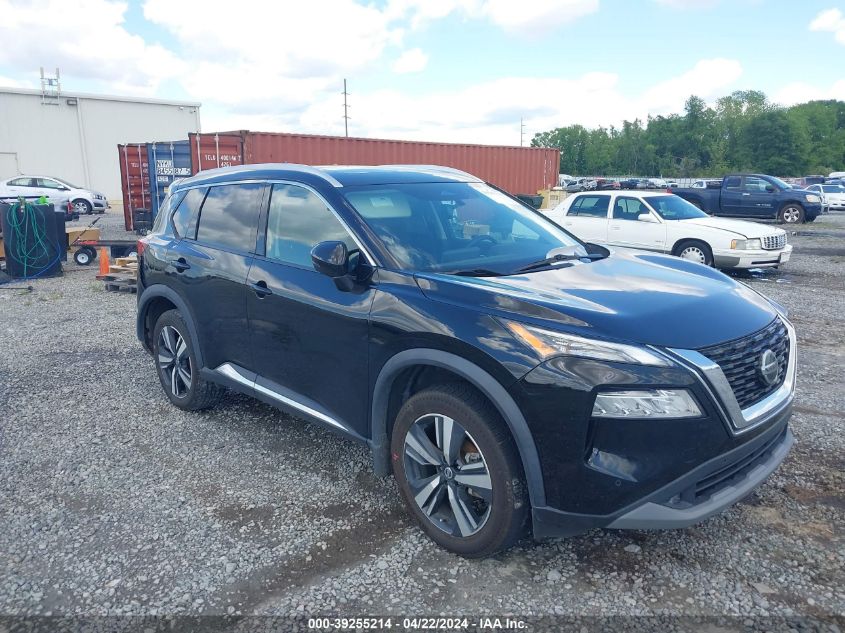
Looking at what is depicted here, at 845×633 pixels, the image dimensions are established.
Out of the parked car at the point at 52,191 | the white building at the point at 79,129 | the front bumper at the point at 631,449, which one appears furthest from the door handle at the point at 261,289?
the white building at the point at 79,129

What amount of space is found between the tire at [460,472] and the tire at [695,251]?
914 centimetres

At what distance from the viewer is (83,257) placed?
43.3 ft

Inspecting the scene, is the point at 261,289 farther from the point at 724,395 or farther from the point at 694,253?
the point at 694,253

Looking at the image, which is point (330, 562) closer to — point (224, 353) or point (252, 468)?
point (252, 468)

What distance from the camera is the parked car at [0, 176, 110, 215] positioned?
82.6ft

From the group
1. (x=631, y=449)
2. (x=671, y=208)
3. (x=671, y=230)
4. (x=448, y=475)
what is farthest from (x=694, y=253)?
(x=631, y=449)

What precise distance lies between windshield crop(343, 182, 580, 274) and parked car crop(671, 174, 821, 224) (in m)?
19.7

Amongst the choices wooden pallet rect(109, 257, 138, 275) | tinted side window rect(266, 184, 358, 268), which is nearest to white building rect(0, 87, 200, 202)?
wooden pallet rect(109, 257, 138, 275)

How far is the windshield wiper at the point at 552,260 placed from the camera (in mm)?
3418

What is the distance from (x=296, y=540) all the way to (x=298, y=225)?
1.76 meters

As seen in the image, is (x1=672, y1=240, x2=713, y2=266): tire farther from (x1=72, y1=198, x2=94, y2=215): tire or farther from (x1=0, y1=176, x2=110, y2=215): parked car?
(x1=72, y1=198, x2=94, y2=215): tire

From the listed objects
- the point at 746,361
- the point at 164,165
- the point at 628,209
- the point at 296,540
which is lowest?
the point at 296,540

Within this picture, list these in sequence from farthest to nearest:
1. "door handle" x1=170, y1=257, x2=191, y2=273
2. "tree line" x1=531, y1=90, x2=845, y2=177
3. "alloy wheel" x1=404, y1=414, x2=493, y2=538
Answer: "tree line" x1=531, y1=90, x2=845, y2=177
"door handle" x1=170, y1=257, x2=191, y2=273
"alloy wheel" x1=404, y1=414, x2=493, y2=538

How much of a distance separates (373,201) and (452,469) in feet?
5.14
